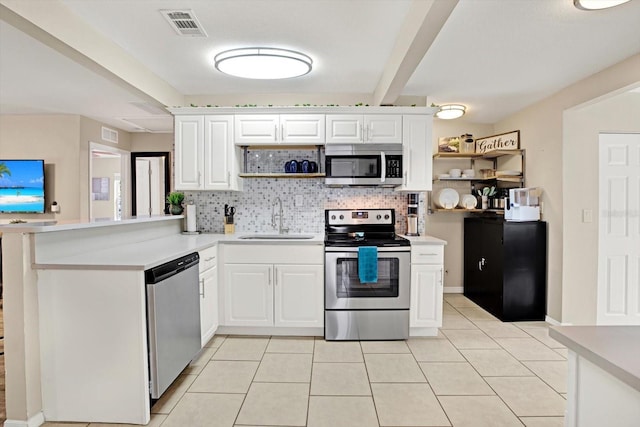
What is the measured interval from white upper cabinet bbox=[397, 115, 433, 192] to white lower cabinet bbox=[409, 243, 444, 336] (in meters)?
0.67

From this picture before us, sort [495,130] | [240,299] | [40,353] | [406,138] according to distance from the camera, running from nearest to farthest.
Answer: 1. [40,353]
2. [240,299]
3. [406,138]
4. [495,130]

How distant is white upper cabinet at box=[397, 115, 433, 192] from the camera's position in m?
3.75

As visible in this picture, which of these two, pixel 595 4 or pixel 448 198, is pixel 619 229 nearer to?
pixel 448 198

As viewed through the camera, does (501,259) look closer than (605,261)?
No

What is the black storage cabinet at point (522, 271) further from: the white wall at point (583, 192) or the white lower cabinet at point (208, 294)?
the white lower cabinet at point (208, 294)

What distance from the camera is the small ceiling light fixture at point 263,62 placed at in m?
2.97

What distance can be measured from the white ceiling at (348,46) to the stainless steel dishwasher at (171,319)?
5.36ft

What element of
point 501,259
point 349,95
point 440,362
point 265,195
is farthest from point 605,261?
point 265,195

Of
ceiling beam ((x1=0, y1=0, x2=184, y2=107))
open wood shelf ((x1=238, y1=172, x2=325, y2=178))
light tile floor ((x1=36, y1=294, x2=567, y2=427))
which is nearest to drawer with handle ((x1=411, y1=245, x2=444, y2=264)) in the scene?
light tile floor ((x1=36, y1=294, x2=567, y2=427))

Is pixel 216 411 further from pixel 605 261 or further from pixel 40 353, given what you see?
pixel 605 261

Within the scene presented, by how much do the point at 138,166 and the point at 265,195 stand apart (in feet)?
13.4

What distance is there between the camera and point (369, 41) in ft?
9.34

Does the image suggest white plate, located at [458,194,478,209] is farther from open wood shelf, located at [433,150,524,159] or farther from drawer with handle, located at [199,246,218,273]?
drawer with handle, located at [199,246,218,273]

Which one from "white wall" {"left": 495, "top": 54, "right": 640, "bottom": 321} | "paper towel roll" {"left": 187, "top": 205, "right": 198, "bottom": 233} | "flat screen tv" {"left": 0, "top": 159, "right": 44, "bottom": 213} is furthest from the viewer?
"flat screen tv" {"left": 0, "top": 159, "right": 44, "bottom": 213}
